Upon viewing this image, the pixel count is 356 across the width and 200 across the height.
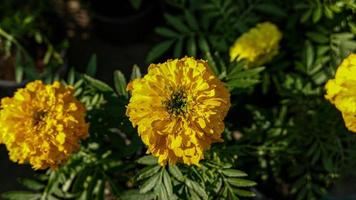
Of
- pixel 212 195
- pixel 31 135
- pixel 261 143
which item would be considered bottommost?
pixel 212 195

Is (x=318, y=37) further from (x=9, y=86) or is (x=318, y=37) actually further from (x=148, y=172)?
(x=9, y=86)

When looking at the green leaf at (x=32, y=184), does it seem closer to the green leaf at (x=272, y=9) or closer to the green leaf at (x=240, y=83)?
the green leaf at (x=240, y=83)

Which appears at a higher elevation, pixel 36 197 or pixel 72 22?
pixel 72 22

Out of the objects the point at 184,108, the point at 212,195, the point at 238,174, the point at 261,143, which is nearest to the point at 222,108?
the point at 184,108

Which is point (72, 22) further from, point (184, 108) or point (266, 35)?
point (184, 108)

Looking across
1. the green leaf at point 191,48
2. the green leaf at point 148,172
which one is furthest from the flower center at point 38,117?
the green leaf at point 191,48

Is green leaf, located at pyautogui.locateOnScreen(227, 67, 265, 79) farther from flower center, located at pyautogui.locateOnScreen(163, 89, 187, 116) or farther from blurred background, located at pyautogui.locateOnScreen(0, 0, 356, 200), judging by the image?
blurred background, located at pyautogui.locateOnScreen(0, 0, 356, 200)

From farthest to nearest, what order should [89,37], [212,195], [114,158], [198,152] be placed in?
[89,37], [114,158], [212,195], [198,152]
